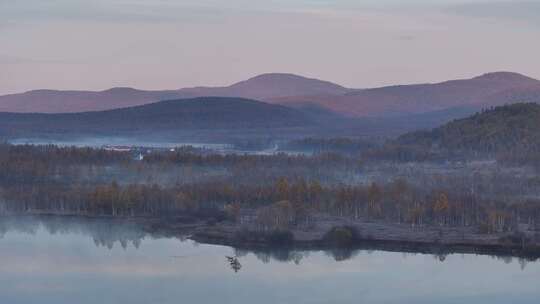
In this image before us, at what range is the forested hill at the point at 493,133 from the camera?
64000 millimetres

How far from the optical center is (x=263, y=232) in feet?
126

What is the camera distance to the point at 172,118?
11744 centimetres

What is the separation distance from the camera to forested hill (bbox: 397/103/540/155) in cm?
6400

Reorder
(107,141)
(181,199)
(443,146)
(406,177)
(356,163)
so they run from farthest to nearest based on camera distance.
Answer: (107,141), (443,146), (356,163), (406,177), (181,199)

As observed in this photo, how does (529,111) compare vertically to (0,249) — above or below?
above

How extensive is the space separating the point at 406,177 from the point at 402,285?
78.7 feet

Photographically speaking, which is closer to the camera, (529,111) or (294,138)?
(529,111)

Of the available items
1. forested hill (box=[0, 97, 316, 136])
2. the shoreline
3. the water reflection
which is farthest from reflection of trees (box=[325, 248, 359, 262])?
forested hill (box=[0, 97, 316, 136])

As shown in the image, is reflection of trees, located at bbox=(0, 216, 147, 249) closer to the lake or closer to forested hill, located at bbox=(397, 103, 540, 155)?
the lake

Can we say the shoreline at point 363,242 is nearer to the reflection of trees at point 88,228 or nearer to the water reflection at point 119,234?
the water reflection at point 119,234

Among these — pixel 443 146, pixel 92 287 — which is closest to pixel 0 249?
pixel 92 287

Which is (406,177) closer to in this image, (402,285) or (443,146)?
(443,146)

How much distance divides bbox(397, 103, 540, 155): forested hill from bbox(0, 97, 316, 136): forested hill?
42663 millimetres

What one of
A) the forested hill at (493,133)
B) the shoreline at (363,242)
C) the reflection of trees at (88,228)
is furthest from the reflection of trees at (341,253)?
the forested hill at (493,133)
